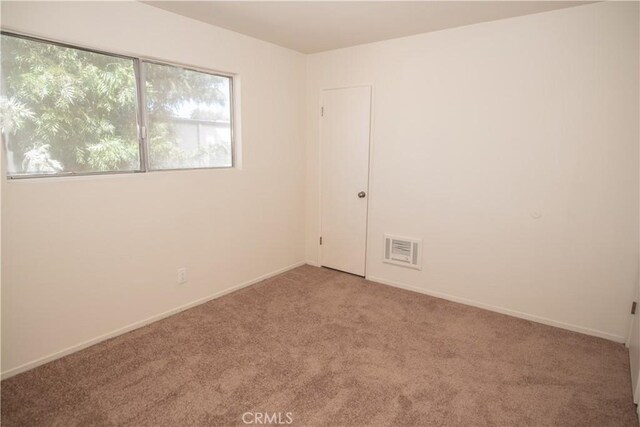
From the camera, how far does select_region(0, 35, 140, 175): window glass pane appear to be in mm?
2156

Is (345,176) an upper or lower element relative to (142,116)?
lower

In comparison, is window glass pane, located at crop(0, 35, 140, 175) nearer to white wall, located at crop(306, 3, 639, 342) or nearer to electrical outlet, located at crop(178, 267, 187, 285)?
electrical outlet, located at crop(178, 267, 187, 285)

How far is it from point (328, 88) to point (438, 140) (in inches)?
53.7

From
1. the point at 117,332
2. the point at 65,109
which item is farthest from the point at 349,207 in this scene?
the point at 65,109

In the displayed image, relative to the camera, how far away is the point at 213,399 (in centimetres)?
205

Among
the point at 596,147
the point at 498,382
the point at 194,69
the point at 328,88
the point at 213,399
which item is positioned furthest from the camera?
the point at 328,88

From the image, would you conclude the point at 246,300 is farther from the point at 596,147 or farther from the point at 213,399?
the point at 596,147

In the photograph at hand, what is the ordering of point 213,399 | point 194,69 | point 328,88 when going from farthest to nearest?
point 328,88, point 194,69, point 213,399

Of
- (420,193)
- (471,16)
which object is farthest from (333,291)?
(471,16)

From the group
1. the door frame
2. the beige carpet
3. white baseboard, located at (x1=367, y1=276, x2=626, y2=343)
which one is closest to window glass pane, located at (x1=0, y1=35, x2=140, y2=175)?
the beige carpet

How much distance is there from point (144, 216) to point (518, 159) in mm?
2992

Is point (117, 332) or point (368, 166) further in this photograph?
point (368, 166)

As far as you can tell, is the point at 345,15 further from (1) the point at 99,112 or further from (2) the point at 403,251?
(2) the point at 403,251

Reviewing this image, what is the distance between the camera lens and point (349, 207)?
3.97 meters
